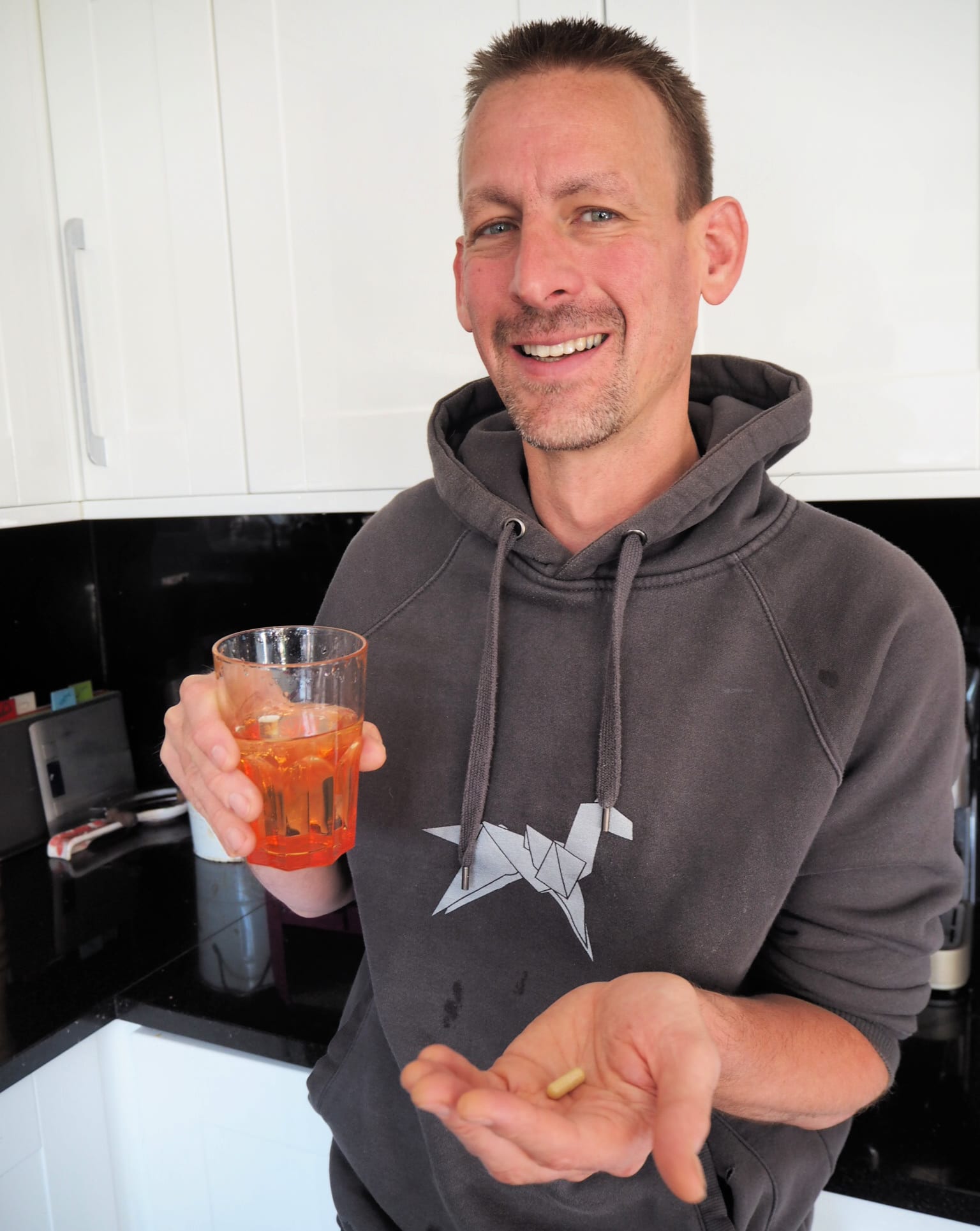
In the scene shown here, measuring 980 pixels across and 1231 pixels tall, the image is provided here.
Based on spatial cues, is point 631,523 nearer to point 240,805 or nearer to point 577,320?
point 577,320

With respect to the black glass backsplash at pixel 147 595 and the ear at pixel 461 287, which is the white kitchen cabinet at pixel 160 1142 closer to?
the black glass backsplash at pixel 147 595

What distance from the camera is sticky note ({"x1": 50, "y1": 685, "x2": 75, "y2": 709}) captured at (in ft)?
6.70

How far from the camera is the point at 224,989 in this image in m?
1.39

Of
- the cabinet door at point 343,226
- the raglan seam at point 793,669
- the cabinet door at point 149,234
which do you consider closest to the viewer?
the raglan seam at point 793,669

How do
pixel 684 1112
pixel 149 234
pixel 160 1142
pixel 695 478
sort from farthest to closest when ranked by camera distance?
pixel 149 234 < pixel 160 1142 < pixel 695 478 < pixel 684 1112

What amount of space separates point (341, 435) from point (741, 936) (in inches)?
38.1

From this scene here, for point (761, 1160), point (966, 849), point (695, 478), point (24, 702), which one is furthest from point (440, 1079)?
point (24, 702)

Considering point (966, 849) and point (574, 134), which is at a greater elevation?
point (574, 134)

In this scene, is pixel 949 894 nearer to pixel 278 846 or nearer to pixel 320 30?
pixel 278 846

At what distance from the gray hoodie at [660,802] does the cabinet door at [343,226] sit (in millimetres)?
473

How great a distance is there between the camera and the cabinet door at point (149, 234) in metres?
1.53

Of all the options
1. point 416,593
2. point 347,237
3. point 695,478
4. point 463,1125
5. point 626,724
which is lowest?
point 463,1125

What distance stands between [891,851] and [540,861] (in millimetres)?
322

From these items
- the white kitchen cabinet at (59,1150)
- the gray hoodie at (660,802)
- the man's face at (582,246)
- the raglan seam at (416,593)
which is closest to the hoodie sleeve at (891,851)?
the gray hoodie at (660,802)
